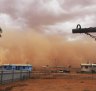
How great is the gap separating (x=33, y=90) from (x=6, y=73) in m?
12.7

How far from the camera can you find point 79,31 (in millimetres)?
12352

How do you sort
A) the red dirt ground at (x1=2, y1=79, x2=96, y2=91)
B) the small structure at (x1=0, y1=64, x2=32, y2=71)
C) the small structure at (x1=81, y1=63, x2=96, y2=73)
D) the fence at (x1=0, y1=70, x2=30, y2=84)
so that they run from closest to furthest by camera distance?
the red dirt ground at (x1=2, y1=79, x2=96, y2=91)
the fence at (x1=0, y1=70, x2=30, y2=84)
the small structure at (x1=0, y1=64, x2=32, y2=71)
the small structure at (x1=81, y1=63, x2=96, y2=73)

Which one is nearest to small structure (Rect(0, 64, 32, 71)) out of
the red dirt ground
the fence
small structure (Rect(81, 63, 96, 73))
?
small structure (Rect(81, 63, 96, 73))

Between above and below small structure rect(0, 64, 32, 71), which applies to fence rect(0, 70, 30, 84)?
below

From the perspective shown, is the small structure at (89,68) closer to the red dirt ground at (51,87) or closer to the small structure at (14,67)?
the small structure at (14,67)

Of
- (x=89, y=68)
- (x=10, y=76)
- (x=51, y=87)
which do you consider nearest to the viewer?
(x=51, y=87)

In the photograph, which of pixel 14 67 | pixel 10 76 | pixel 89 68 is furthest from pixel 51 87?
pixel 89 68

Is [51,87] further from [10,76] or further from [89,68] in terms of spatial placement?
[89,68]

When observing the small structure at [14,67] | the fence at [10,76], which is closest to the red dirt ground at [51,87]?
the fence at [10,76]

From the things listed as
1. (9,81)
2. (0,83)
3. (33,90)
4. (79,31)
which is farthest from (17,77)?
(79,31)

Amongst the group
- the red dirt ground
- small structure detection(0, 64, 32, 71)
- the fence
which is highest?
small structure detection(0, 64, 32, 71)

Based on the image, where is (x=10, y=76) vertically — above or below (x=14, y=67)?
below

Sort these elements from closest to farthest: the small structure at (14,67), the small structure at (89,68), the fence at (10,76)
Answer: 1. the fence at (10,76)
2. the small structure at (14,67)
3. the small structure at (89,68)

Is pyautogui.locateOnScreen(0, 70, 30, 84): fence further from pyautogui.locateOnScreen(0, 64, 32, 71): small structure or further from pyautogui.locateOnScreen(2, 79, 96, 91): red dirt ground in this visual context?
pyautogui.locateOnScreen(0, 64, 32, 71): small structure
